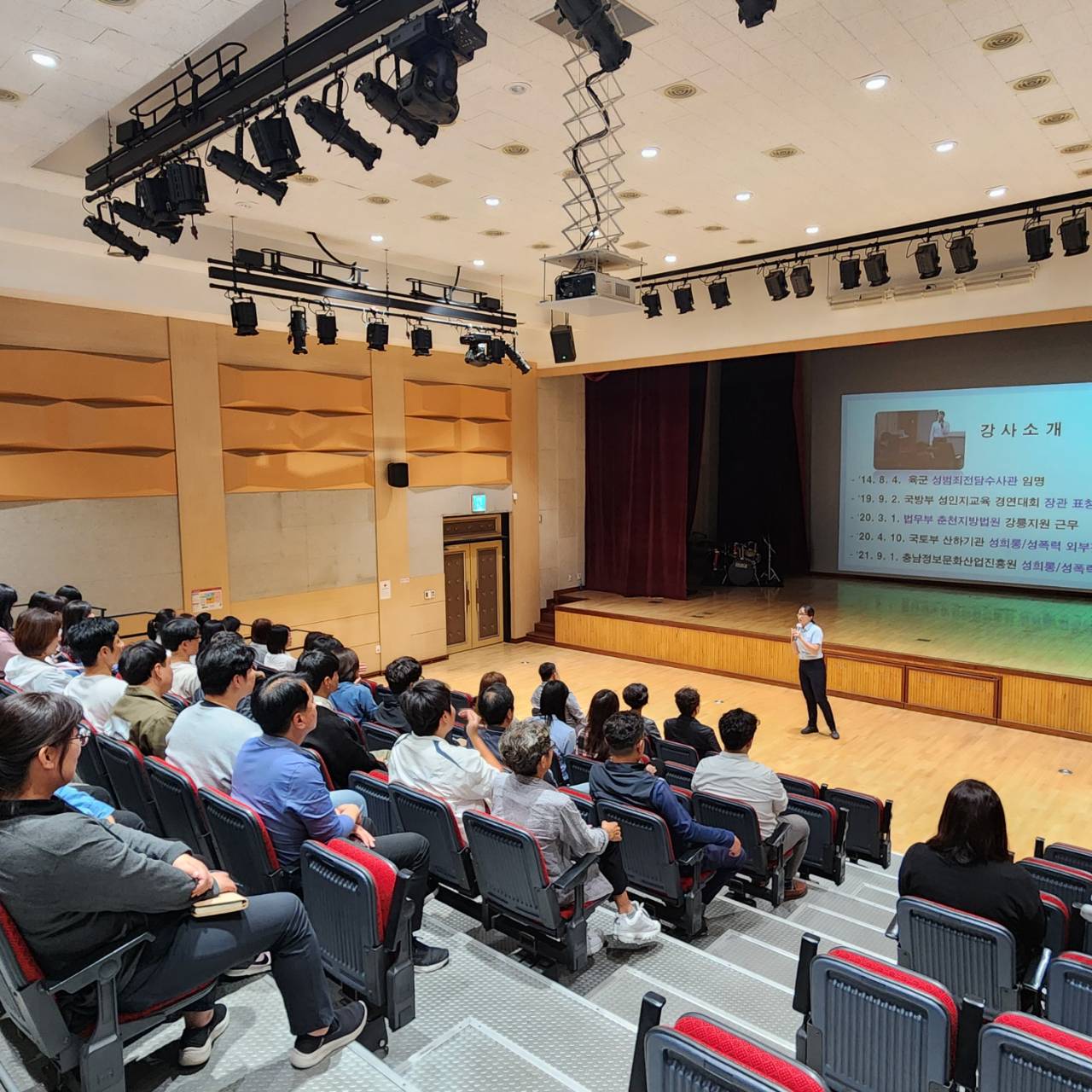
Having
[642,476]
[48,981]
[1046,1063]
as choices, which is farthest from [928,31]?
[642,476]

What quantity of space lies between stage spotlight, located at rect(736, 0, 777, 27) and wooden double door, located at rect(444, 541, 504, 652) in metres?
9.24

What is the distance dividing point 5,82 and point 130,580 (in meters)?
4.96

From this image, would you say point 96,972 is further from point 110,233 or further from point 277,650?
point 110,233

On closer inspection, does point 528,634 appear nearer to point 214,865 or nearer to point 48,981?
point 214,865

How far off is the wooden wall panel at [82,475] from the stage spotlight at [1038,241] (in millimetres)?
8527

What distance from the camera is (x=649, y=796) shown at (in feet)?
11.5

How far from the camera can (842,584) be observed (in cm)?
1455

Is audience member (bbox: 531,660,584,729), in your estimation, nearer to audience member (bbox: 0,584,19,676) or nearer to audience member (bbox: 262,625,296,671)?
audience member (bbox: 262,625,296,671)

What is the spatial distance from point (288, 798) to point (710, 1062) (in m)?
1.62

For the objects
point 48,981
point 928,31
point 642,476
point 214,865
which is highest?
point 928,31

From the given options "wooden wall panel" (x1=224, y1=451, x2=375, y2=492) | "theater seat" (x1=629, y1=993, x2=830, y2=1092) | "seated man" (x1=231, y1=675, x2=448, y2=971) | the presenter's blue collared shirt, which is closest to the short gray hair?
"seated man" (x1=231, y1=675, x2=448, y2=971)

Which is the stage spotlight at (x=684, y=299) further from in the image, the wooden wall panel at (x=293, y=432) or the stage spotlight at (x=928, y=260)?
the wooden wall panel at (x=293, y=432)

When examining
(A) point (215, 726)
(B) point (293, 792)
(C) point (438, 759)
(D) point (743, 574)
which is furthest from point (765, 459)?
(B) point (293, 792)

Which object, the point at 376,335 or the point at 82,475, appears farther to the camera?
the point at 376,335
